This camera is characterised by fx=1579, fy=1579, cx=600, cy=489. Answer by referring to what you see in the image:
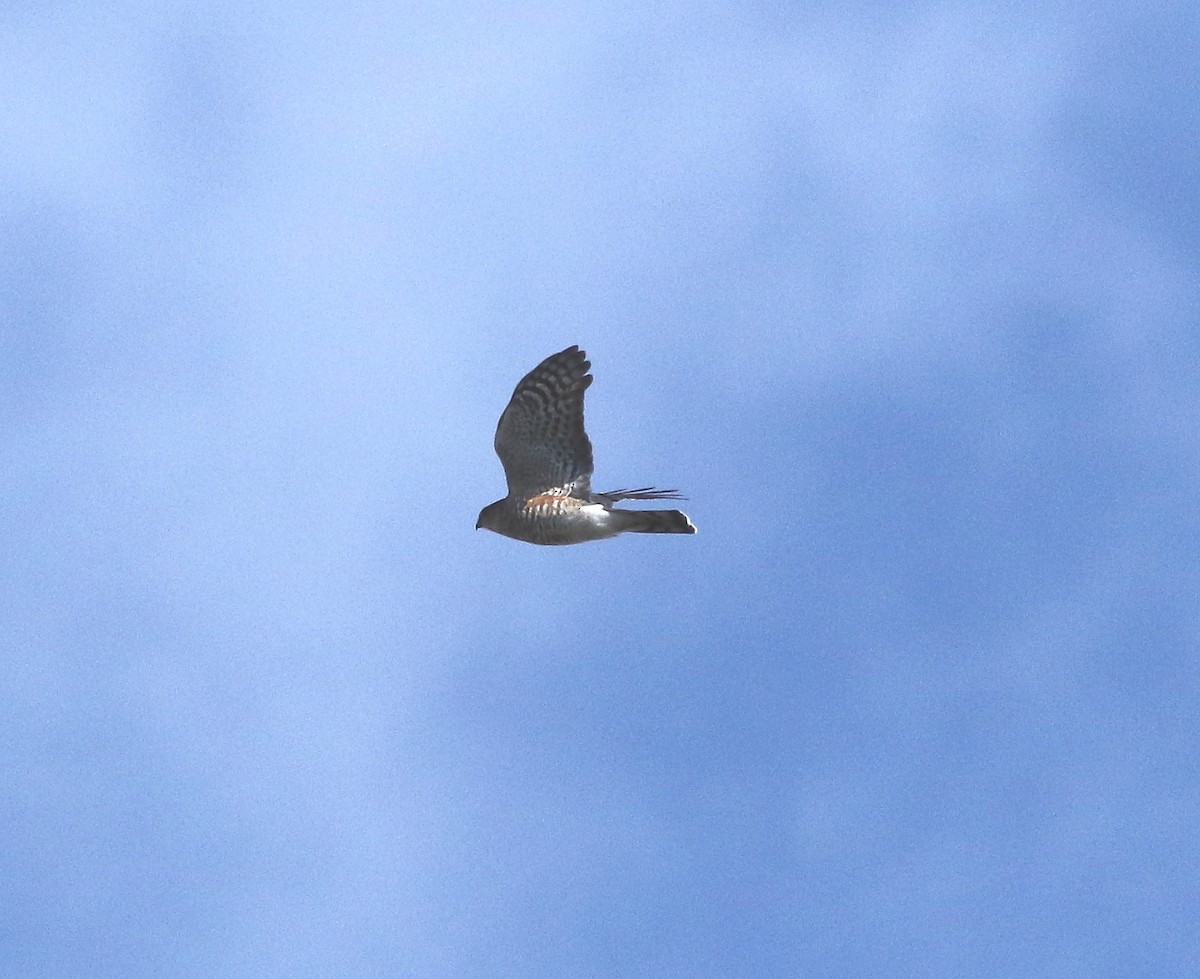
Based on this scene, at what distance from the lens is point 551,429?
18.7 m

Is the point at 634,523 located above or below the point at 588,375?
below

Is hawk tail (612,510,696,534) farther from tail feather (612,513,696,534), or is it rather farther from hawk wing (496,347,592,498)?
hawk wing (496,347,592,498)

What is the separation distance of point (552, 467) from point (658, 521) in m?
1.54

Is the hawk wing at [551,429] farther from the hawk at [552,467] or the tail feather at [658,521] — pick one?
the tail feather at [658,521]

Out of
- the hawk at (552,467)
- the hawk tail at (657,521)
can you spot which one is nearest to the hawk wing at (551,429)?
the hawk at (552,467)

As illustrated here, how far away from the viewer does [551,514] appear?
18.2m

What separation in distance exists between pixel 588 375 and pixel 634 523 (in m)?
1.88

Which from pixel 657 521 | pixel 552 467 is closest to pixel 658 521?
pixel 657 521

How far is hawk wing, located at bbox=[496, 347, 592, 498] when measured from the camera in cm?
1848

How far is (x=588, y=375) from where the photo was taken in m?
18.5

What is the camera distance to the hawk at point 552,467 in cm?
1812

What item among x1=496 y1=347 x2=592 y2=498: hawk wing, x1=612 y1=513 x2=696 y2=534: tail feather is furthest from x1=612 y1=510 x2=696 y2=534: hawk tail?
x1=496 y1=347 x2=592 y2=498: hawk wing

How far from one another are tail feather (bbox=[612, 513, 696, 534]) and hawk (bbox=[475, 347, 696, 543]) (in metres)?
0.02

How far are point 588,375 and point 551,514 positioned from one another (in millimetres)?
1709
